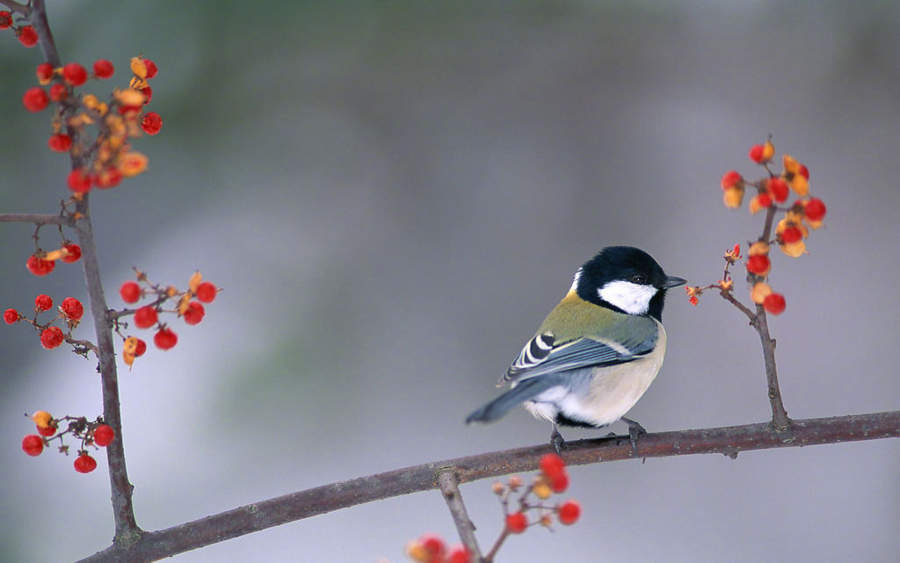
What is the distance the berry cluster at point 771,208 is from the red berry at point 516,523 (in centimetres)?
28

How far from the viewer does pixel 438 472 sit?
2.62ft

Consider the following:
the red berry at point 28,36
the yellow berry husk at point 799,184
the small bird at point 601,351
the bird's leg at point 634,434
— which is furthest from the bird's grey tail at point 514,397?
the red berry at point 28,36

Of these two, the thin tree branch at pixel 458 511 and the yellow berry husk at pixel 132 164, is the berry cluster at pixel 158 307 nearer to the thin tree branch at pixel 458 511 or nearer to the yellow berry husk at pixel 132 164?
the yellow berry husk at pixel 132 164

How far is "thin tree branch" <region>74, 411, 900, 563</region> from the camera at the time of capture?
2.53 feet

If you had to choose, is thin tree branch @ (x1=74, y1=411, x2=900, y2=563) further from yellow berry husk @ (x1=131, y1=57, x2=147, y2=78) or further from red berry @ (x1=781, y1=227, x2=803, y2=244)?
yellow berry husk @ (x1=131, y1=57, x2=147, y2=78)

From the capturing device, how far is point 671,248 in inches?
64.0

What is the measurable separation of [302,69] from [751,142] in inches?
36.0

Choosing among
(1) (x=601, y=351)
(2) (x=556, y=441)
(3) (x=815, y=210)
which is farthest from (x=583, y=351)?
(3) (x=815, y=210)

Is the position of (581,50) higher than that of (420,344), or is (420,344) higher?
(581,50)

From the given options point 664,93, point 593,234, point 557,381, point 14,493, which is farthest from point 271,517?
point 664,93

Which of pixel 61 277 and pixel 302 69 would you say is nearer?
pixel 61 277

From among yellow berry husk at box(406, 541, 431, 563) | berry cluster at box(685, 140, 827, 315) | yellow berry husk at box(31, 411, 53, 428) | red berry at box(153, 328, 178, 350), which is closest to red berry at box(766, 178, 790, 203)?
berry cluster at box(685, 140, 827, 315)

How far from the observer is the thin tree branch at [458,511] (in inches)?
21.4

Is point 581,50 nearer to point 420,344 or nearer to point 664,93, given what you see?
point 664,93
